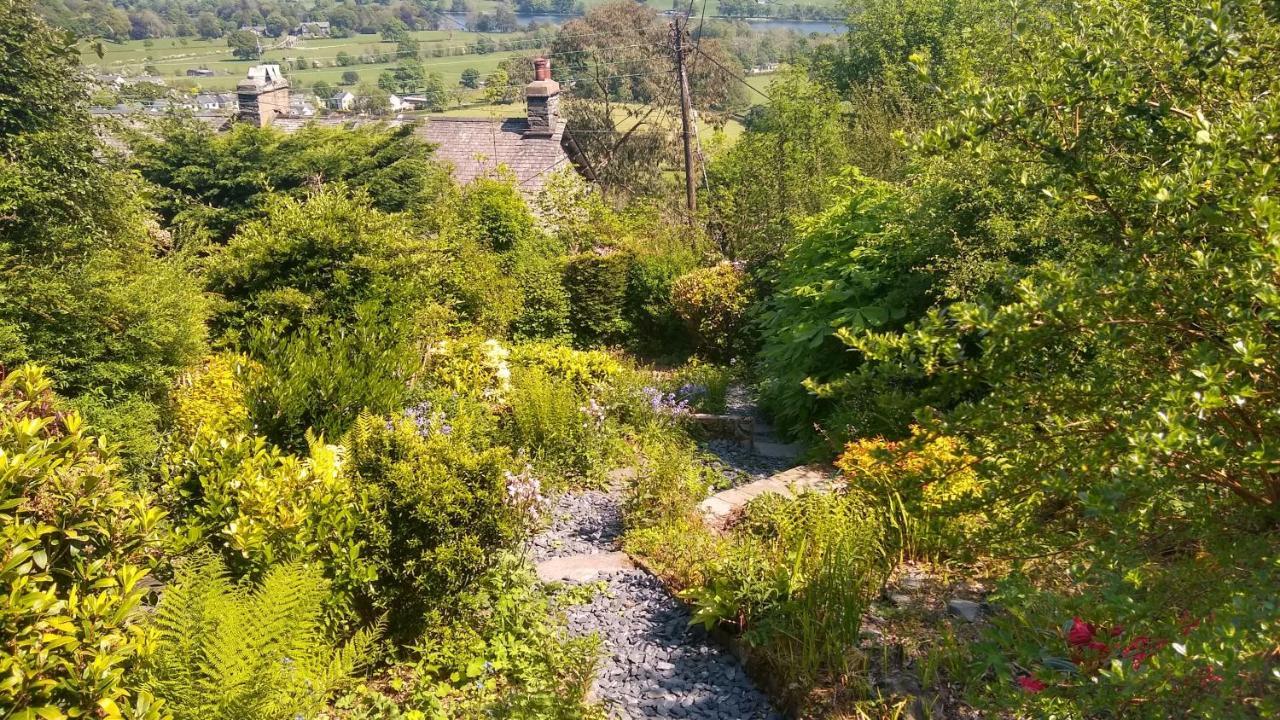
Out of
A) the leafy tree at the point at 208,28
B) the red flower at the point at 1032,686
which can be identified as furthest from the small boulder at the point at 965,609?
the leafy tree at the point at 208,28

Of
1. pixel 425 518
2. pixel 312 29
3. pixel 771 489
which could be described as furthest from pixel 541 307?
pixel 312 29

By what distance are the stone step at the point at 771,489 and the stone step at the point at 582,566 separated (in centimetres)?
67

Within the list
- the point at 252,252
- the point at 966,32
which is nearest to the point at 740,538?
the point at 252,252

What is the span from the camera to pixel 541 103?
18.4 meters

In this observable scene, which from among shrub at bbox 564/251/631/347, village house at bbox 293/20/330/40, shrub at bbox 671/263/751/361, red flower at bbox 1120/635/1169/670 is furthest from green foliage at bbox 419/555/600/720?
village house at bbox 293/20/330/40

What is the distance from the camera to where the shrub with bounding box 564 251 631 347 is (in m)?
10.8

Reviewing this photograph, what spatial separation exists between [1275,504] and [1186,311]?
53 centimetres

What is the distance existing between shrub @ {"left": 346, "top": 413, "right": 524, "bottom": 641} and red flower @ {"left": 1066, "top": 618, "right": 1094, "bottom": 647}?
2553 millimetres

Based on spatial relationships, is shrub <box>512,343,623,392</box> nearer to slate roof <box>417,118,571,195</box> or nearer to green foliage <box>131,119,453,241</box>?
green foliage <box>131,119,453,241</box>

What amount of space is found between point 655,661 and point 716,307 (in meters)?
6.63

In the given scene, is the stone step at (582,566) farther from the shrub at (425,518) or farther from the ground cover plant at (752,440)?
the shrub at (425,518)

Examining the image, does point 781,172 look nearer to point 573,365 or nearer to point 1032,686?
point 573,365

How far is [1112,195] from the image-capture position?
2.28m

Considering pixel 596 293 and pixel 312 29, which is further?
pixel 312 29
